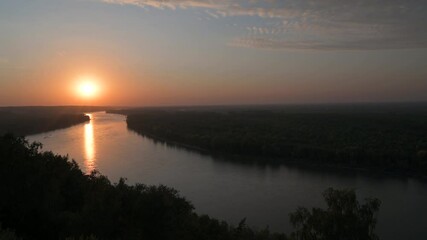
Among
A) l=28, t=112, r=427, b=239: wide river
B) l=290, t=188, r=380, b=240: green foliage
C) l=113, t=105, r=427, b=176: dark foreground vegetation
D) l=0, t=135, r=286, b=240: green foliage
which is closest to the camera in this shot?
l=0, t=135, r=286, b=240: green foliage

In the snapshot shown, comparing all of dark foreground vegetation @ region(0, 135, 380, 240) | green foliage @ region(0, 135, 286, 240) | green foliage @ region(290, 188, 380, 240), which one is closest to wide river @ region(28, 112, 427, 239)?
green foliage @ region(290, 188, 380, 240)

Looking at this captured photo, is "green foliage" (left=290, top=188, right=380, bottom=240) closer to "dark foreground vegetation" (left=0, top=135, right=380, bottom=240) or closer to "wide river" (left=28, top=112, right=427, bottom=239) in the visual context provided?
"dark foreground vegetation" (left=0, top=135, right=380, bottom=240)

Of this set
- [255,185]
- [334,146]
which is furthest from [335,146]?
[255,185]

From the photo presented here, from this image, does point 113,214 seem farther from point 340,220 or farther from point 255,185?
point 255,185

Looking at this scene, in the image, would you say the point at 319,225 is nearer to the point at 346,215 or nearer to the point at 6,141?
the point at 346,215

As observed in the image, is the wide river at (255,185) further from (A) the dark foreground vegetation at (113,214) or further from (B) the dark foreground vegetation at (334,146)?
(A) the dark foreground vegetation at (113,214)

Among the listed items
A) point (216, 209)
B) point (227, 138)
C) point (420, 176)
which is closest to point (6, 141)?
point (216, 209)
